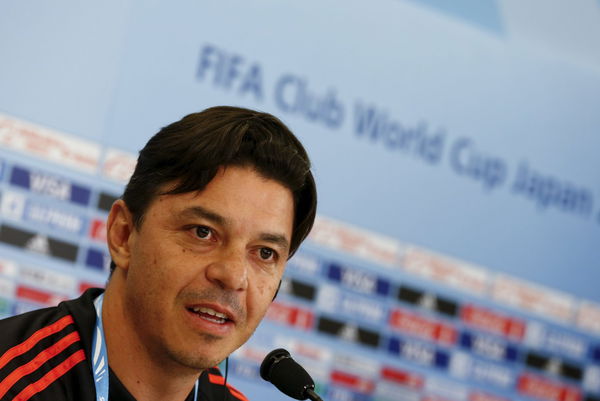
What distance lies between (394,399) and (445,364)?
0.27 metres

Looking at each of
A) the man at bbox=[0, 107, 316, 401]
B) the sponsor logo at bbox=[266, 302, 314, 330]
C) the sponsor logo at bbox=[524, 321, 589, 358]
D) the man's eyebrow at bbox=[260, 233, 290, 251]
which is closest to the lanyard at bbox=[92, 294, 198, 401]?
the man at bbox=[0, 107, 316, 401]

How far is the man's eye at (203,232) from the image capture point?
1549 millimetres

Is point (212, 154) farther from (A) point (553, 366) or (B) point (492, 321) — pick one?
(A) point (553, 366)

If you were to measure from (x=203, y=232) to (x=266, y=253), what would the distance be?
0.13 metres

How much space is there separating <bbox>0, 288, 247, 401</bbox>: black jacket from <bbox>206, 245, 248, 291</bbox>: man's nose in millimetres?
230

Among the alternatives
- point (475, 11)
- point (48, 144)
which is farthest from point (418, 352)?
point (48, 144)

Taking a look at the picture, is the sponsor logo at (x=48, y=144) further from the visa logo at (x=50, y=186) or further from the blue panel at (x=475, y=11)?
the blue panel at (x=475, y=11)

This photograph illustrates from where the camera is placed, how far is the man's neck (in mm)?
1580

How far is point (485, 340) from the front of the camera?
377cm

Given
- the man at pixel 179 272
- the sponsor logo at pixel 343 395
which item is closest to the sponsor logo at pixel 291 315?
the sponsor logo at pixel 343 395

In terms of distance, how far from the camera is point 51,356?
1486 millimetres

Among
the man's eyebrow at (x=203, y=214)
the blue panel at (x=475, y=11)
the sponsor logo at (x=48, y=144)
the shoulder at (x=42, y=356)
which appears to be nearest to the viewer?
the shoulder at (x=42, y=356)

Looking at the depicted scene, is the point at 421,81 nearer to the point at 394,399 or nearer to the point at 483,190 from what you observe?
the point at 483,190

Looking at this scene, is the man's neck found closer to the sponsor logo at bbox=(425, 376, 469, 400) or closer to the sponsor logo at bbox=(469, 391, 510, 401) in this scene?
the sponsor logo at bbox=(425, 376, 469, 400)
